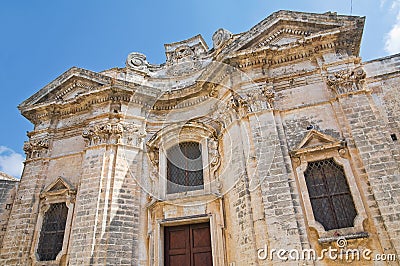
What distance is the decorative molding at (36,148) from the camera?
381 inches

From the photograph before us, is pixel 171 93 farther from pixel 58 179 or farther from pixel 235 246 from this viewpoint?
pixel 235 246

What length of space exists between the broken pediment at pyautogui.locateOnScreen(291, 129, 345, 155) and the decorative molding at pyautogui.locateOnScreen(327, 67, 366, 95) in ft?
4.27

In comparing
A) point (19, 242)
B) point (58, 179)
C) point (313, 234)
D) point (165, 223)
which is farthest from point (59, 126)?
point (313, 234)

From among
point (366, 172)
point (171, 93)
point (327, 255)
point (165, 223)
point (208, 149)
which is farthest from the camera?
point (171, 93)

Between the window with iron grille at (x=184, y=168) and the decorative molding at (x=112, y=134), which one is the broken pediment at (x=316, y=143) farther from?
the decorative molding at (x=112, y=134)

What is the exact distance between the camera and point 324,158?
23.4ft

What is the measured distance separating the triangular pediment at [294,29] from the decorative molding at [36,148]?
689 centimetres

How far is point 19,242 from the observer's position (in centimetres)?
826

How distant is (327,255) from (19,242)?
26.9 feet

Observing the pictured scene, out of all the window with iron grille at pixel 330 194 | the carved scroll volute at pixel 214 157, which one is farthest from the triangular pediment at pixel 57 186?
the window with iron grille at pixel 330 194

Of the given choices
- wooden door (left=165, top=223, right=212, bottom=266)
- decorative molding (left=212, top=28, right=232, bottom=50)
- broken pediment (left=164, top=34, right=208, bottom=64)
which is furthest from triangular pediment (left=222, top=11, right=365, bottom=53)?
wooden door (left=165, top=223, right=212, bottom=266)

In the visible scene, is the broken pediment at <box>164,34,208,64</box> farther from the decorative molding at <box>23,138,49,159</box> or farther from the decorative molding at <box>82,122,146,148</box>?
the decorative molding at <box>23,138,49,159</box>

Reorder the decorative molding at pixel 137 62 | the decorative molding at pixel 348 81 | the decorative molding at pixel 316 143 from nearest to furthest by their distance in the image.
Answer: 1. the decorative molding at pixel 316 143
2. the decorative molding at pixel 348 81
3. the decorative molding at pixel 137 62

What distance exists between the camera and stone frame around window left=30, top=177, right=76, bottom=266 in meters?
8.01
